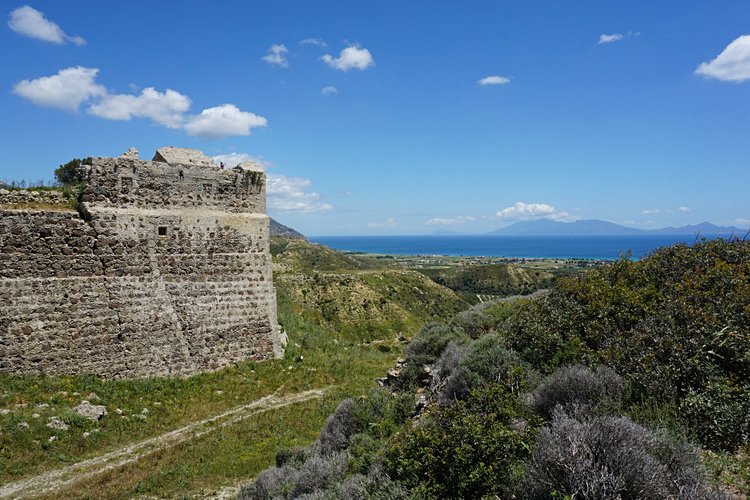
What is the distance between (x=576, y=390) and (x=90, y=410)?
12730 millimetres

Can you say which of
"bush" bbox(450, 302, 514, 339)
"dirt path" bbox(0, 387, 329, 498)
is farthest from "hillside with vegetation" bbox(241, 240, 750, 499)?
"dirt path" bbox(0, 387, 329, 498)

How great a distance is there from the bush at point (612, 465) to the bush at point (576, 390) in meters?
1.24

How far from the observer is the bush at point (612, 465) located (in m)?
4.62

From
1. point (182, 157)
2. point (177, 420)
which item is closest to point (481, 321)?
point (177, 420)

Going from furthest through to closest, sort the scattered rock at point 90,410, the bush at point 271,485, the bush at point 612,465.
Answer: the scattered rock at point 90,410, the bush at point 271,485, the bush at point 612,465

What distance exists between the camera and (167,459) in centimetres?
1135

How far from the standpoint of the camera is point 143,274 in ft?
52.0

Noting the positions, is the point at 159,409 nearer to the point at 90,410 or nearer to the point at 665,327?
the point at 90,410

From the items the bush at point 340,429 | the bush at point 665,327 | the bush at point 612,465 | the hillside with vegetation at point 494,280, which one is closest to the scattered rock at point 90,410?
the bush at point 340,429

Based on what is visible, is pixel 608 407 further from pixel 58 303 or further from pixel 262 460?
pixel 58 303

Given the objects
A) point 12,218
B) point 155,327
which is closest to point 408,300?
point 155,327

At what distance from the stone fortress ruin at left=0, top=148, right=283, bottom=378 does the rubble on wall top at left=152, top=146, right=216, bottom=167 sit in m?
0.06

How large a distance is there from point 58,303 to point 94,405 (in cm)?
338

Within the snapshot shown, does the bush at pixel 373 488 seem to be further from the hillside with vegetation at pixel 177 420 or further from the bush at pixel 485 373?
the hillside with vegetation at pixel 177 420
